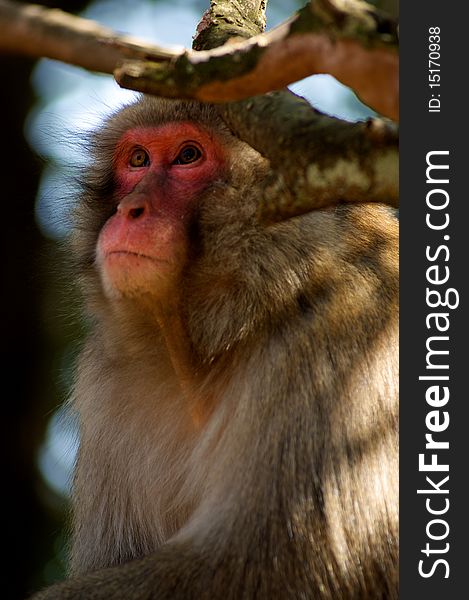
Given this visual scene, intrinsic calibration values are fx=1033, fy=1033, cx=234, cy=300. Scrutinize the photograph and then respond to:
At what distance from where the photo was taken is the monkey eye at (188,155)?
5426 mm

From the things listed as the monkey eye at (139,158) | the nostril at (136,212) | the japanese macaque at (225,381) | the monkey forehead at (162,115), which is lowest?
the japanese macaque at (225,381)

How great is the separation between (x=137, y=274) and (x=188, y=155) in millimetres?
826

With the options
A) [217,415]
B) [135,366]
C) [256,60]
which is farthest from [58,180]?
[256,60]

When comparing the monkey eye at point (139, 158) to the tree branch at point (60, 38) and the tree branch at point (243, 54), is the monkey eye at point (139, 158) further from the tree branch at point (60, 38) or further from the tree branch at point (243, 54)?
the tree branch at point (60, 38)

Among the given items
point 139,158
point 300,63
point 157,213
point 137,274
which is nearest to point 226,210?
point 157,213

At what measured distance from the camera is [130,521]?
5.67 meters

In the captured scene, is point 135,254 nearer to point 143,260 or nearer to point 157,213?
point 143,260

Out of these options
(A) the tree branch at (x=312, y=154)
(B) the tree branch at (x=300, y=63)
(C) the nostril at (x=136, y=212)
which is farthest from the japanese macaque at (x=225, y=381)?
(B) the tree branch at (x=300, y=63)

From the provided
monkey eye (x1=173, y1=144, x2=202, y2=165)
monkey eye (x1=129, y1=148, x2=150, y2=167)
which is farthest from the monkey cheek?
monkey eye (x1=129, y1=148, x2=150, y2=167)

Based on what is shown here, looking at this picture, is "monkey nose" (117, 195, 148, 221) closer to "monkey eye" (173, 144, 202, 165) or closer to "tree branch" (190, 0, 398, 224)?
"monkey eye" (173, 144, 202, 165)

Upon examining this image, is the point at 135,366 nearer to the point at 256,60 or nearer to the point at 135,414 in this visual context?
the point at 135,414

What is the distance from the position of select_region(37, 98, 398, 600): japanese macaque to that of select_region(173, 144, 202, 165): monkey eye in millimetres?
12

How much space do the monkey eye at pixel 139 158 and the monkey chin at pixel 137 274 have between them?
2.72 feet

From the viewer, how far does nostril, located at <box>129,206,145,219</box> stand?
5.04m
